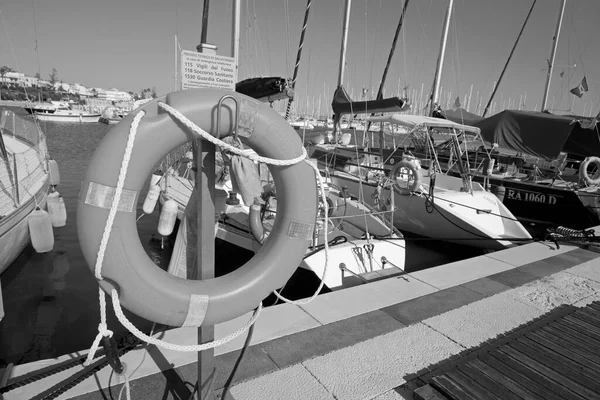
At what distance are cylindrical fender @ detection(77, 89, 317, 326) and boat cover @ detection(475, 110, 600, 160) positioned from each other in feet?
40.4

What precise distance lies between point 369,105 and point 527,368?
23.1 ft

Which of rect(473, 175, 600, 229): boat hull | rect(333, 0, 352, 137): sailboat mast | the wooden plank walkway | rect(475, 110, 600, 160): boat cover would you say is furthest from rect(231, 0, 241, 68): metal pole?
rect(475, 110, 600, 160): boat cover

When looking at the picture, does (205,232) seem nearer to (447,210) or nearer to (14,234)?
(14,234)

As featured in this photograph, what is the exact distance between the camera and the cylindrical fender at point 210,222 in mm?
1650

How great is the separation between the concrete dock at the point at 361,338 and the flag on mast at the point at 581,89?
16.9m

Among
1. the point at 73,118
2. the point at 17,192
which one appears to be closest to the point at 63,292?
the point at 17,192

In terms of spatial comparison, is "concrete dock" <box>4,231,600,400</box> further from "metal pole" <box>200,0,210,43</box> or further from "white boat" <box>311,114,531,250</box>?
"white boat" <box>311,114,531,250</box>

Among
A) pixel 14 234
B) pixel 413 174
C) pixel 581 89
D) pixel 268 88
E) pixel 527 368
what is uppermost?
pixel 581 89

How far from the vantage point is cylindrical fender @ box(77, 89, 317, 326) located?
5.41 ft

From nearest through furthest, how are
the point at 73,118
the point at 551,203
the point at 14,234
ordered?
the point at 14,234
the point at 551,203
the point at 73,118

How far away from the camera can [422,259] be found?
811 centimetres

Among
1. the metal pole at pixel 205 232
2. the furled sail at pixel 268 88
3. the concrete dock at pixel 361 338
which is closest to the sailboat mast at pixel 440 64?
the furled sail at pixel 268 88

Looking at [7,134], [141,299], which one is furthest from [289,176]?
[7,134]

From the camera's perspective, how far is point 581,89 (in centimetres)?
1730
